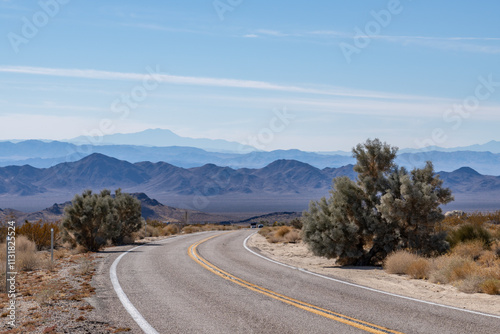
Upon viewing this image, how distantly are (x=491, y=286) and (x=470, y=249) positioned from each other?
7204mm

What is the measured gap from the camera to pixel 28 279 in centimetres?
1530

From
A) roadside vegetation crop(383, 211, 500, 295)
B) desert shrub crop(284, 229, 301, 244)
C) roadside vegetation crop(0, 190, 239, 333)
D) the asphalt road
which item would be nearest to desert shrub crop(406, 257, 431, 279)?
roadside vegetation crop(383, 211, 500, 295)

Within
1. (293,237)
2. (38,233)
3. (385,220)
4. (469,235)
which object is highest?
(385,220)

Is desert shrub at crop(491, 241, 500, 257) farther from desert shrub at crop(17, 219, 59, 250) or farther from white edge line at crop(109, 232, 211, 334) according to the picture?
desert shrub at crop(17, 219, 59, 250)

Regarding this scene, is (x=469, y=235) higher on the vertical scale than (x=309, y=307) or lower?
higher

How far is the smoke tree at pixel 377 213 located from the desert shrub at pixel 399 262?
5.62 feet

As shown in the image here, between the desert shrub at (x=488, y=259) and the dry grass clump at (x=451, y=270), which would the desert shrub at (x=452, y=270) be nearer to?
the dry grass clump at (x=451, y=270)

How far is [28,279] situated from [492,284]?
12.6m

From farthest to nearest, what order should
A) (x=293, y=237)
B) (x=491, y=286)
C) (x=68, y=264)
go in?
1. (x=293, y=237)
2. (x=68, y=264)
3. (x=491, y=286)

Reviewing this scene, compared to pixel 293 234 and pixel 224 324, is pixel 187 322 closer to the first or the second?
pixel 224 324

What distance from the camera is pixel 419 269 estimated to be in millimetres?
15484

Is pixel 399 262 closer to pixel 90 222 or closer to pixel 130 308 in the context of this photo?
pixel 130 308

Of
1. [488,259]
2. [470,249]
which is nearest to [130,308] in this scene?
[488,259]

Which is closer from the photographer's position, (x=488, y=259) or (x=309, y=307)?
(x=309, y=307)
